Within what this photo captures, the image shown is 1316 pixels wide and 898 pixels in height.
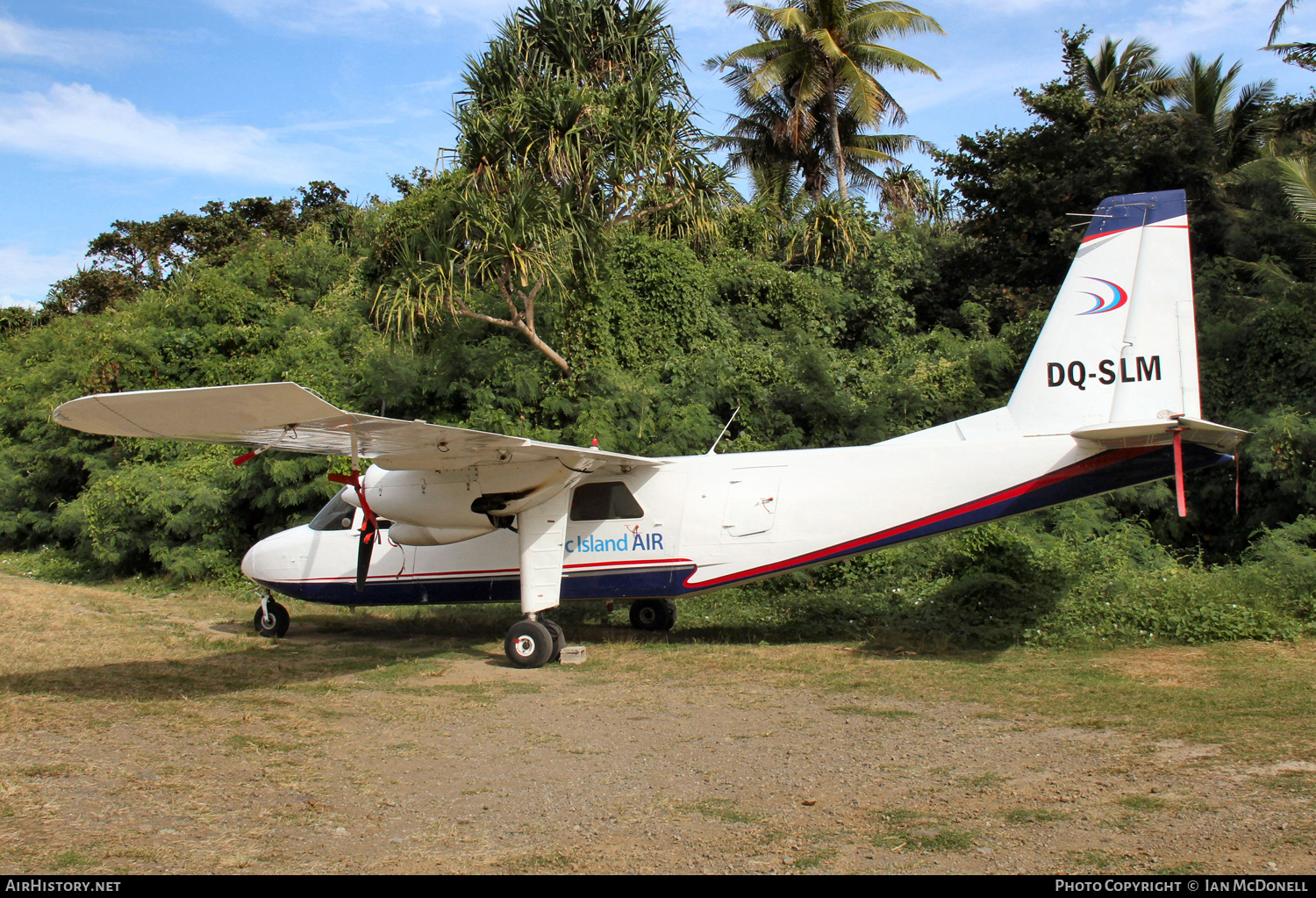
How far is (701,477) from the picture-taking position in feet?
→ 35.8

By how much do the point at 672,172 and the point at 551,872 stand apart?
50.6ft

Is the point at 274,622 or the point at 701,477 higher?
the point at 701,477

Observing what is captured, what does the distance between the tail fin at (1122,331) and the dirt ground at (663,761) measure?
2.60 metres

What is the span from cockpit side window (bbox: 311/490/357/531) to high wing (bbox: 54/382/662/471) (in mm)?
2092

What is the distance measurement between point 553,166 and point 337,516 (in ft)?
27.7

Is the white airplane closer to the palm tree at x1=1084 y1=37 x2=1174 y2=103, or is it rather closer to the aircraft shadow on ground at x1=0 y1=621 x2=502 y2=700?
the aircraft shadow on ground at x1=0 y1=621 x2=502 y2=700

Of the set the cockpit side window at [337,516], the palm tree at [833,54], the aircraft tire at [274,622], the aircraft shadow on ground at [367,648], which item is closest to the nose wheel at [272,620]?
the aircraft tire at [274,622]

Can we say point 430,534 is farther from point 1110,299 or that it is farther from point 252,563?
point 1110,299

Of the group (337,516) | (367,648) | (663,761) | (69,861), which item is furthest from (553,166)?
(69,861)

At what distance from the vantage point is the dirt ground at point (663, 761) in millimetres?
4539

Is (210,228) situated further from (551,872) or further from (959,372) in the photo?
(551,872)

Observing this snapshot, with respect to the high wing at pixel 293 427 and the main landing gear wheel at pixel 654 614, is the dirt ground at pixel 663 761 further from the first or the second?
the high wing at pixel 293 427

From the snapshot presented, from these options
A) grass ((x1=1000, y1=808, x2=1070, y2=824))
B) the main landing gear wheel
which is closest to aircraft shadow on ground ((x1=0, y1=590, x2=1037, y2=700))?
the main landing gear wheel

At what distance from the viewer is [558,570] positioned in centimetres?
1053
